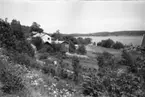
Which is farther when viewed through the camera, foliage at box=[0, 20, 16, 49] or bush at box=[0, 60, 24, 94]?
foliage at box=[0, 20, 16, 49]

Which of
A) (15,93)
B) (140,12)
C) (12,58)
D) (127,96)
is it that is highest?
(140,12)

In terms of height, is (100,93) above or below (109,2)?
below

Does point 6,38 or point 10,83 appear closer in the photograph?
point 10,83

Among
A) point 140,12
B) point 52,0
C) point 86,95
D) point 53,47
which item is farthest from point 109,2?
point 53,47

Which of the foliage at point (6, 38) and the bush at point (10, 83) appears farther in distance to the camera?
the foliage at point (6, 38)

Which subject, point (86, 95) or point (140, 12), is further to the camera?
point (140, 12)

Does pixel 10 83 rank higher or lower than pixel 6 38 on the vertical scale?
lower

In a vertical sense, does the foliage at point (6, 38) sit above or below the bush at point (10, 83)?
above

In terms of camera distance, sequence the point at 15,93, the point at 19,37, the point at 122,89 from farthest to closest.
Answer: the point at 19,37
the point at 122,89
the point at 15,93

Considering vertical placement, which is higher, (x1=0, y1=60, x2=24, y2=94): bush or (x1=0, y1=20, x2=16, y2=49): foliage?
(x1=0, y1=20, x2=16, y2=49): foliage

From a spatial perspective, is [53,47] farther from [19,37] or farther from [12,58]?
[12,58]

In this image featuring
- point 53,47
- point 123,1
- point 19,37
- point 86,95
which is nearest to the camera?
point 86,95
